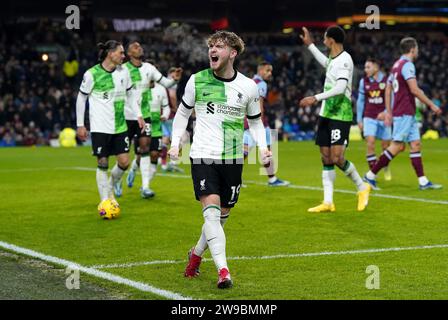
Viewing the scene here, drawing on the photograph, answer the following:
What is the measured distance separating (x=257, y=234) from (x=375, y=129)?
8567mm

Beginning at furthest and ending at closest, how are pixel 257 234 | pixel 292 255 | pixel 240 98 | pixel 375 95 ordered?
pixel 375 95
pixel 257 234
pixel 292 255
pixel 240 98

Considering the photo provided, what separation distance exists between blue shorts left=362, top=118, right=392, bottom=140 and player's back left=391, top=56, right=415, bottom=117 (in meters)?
2.81

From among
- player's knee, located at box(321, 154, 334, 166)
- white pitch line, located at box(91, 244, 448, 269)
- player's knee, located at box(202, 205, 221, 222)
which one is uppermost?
player's knee, located at box(202, 205, 221, 222)

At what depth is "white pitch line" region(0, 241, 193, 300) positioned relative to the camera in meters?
7.31

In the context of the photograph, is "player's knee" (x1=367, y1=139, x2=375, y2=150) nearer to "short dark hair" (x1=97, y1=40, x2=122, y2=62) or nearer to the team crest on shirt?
"short dark hair" (x1=97, y1=40, x2=122, y2=62)

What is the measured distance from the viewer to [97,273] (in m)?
8.28

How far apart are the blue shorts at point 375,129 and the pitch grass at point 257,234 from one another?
3.44ft

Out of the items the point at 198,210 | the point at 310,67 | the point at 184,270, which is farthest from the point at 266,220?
the point at 310,67

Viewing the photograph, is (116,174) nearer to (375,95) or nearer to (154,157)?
(154,157)

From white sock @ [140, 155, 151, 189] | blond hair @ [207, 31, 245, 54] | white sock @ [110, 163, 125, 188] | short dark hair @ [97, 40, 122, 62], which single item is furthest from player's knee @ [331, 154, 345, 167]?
blond hair @ [207, 31, 245, 54]

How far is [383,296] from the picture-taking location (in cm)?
717

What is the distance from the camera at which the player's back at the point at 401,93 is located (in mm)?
15718

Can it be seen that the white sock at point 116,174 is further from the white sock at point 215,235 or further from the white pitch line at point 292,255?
the white sock at point 215,235

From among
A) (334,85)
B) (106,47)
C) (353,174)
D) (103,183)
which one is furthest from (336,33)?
(103,183)
